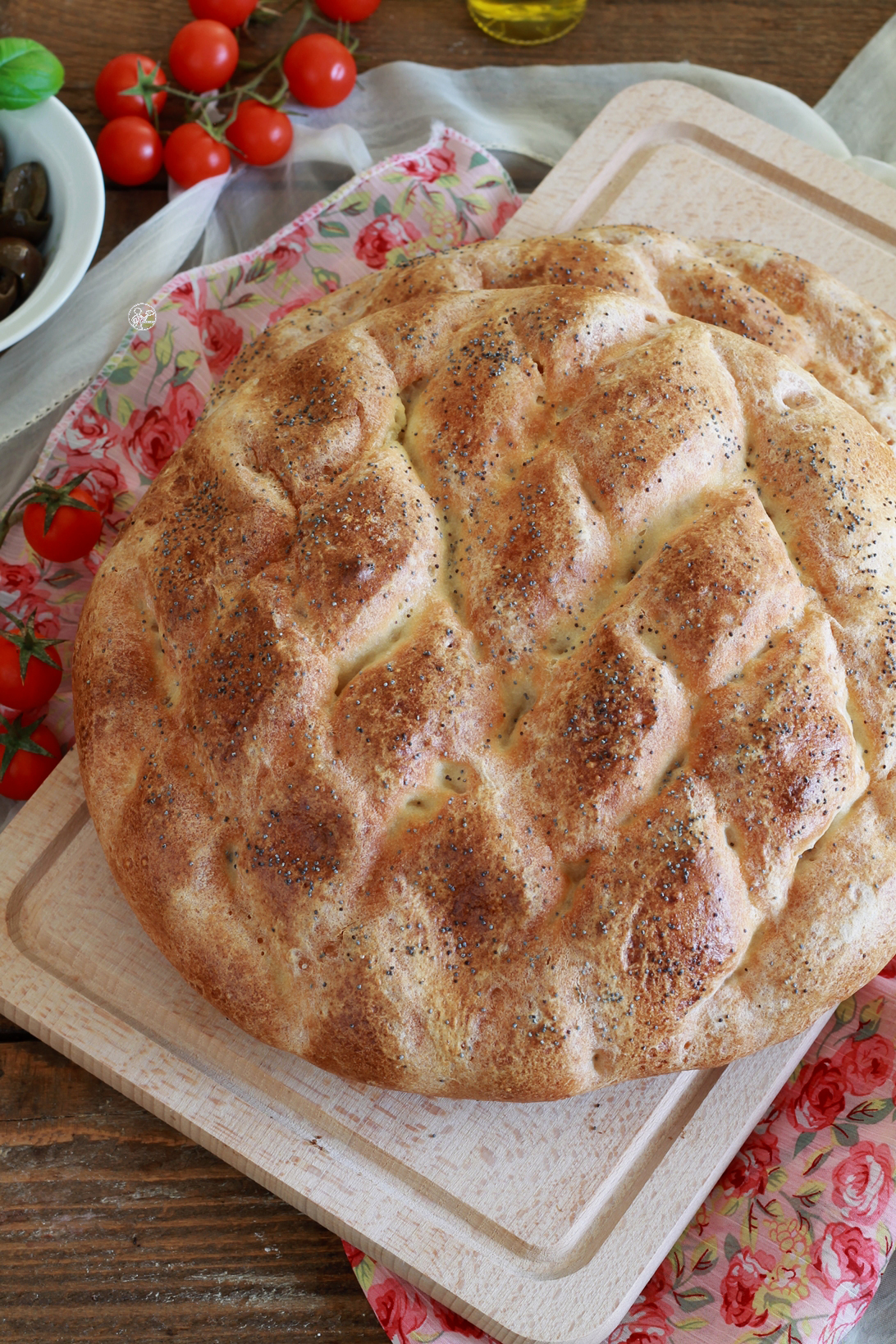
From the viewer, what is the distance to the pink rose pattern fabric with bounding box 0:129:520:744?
3.10m

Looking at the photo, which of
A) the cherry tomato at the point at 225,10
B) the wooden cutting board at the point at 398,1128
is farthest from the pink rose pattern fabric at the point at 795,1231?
the cherry tomato at the point at 225,10

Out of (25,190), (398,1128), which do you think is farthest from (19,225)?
(398,1128)

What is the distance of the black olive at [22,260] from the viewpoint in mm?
3010

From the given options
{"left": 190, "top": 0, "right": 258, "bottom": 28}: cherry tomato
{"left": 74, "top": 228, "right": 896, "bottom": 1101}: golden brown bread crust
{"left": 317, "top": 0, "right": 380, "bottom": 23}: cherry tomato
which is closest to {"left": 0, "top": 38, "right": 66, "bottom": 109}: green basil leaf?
{"left": 190, "top": 0, "right": 258, "bottom": 28}: cherry tomato

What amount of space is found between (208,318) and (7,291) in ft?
1.76

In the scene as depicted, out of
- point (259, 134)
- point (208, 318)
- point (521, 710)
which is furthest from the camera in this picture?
point (259, 134)

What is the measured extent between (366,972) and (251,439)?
1123mm

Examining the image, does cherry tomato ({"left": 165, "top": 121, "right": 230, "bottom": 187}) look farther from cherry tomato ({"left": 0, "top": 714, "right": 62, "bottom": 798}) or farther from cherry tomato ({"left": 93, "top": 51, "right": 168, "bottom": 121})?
cherry tomato ({"left": 0, "top": 714, "right": 62, "bottom": 798})

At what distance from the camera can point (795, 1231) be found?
2.53m

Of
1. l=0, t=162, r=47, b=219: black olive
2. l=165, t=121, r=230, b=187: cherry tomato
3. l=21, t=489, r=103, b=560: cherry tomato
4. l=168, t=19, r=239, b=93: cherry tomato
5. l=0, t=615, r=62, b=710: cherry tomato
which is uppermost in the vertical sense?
l=168, t=19, r=239, b=93: cherry tomato

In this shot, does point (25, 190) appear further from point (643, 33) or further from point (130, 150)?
point (643, 33)

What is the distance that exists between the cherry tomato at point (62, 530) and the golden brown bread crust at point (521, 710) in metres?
0.59

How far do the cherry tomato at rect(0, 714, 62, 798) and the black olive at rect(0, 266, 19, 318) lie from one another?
106cm

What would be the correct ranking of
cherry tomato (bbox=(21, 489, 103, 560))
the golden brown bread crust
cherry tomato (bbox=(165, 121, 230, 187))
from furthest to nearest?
cherry tomato (bbox=(165, 121, 230, 187)) < cherry tomato (bbox=(21, 489, 103, 560)) < the golden brown bread crust
